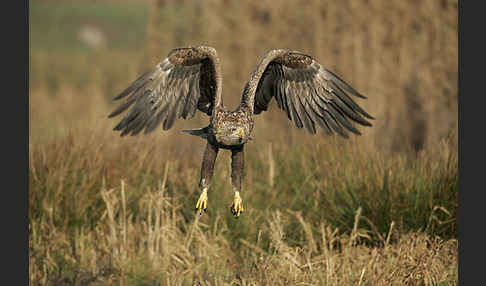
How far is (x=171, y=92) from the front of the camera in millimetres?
4414

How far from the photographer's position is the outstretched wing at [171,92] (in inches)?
168

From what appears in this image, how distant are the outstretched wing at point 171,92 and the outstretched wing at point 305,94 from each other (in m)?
0.38

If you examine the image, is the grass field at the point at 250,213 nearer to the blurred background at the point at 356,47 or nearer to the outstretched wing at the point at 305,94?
the blurred background at the point at 356,47

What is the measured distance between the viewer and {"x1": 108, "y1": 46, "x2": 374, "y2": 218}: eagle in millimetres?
3893

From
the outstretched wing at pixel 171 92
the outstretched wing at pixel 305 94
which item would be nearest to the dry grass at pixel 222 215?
the outstretched wing at pixel 305 94

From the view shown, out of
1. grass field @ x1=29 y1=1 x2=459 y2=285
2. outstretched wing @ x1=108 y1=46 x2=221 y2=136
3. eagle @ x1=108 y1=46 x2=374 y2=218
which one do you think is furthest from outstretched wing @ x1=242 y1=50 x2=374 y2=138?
grass field @ x1=29 y1=1 x2=459 y2=285

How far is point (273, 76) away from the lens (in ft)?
15.5

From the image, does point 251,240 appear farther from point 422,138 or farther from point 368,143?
point 422,138

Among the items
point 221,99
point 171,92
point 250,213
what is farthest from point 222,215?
point 221,99

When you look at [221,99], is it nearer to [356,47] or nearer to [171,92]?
[171,92]

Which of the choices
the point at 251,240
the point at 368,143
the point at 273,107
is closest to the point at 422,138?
the point at 273,107

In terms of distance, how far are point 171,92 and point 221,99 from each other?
1.87 ft

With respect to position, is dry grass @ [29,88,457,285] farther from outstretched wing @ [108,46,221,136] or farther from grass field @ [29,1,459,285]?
outstretched wing @ [108,46,221,136]

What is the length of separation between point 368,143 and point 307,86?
10.7 ft
